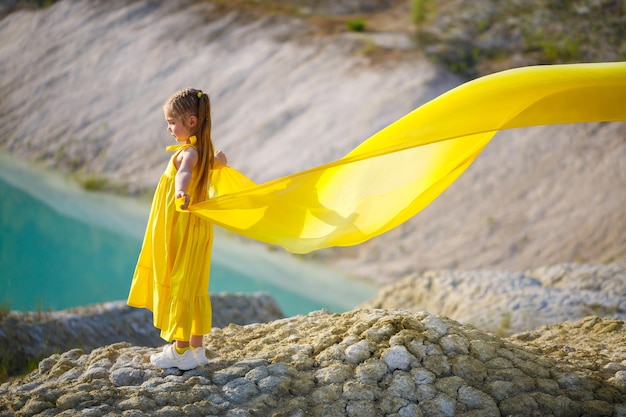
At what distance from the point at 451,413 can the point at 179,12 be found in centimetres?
1324

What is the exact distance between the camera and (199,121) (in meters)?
4.16

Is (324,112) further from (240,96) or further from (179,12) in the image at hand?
(179,12)

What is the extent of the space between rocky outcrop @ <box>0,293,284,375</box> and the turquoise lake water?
1902mm

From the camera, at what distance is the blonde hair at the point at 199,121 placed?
4.14m

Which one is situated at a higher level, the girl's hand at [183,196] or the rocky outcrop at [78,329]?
the girl's hand at [183,196]

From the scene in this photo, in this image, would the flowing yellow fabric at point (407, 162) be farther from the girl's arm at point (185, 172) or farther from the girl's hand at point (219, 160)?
the girl's arm at point (185, 172)

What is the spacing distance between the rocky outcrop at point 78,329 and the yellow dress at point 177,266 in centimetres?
224

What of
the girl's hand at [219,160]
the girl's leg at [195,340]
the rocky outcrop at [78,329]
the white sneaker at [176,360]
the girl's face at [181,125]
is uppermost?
the girl's face at [181,125]

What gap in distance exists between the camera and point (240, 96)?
14227 mm

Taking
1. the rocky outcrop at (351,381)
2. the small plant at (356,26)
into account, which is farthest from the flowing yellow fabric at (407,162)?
the small plant at (356,26)

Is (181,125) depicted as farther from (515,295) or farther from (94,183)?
(94,183)

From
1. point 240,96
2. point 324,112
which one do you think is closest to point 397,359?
point 324,112

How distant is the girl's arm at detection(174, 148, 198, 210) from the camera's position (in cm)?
404

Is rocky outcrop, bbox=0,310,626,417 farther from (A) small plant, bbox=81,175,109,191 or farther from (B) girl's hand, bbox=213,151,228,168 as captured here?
(A) small plant, bbox=81,175,109,191
